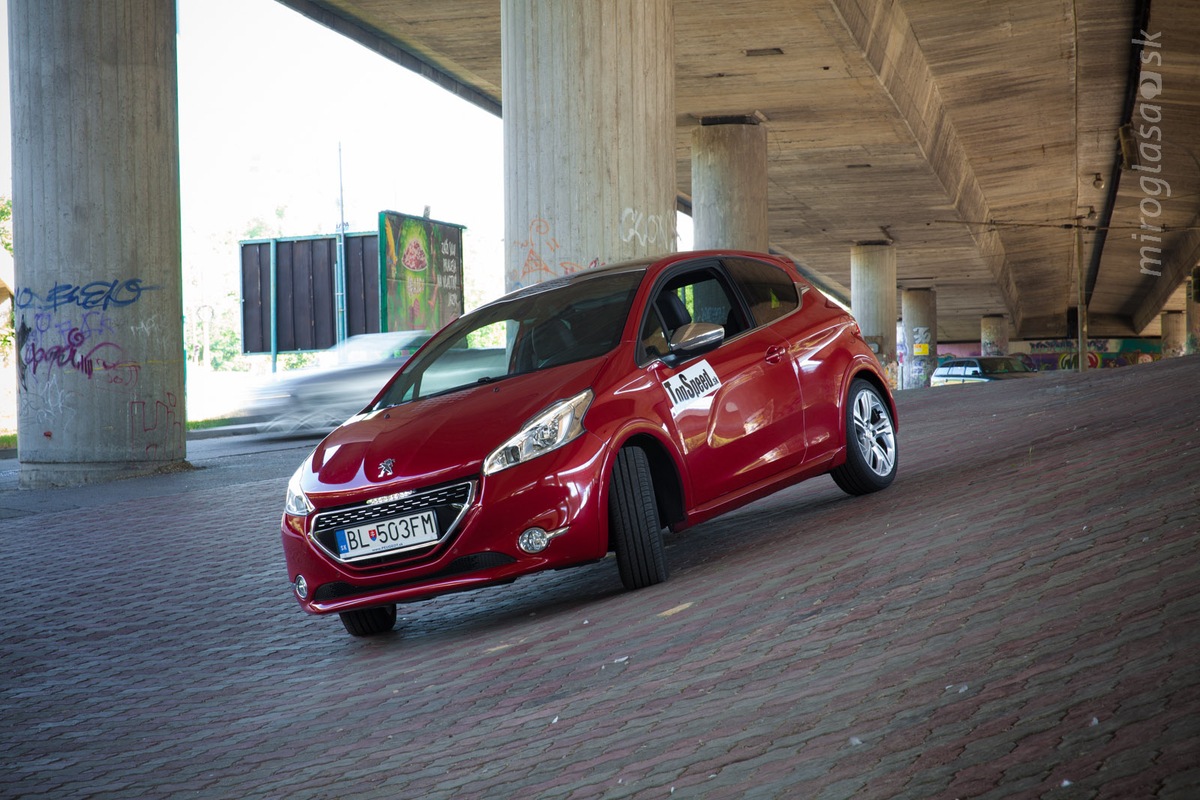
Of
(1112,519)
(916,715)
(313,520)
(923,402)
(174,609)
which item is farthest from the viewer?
(923,402)

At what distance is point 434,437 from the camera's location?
5.89 m

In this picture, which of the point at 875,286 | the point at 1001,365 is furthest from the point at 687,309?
the point at 875,286

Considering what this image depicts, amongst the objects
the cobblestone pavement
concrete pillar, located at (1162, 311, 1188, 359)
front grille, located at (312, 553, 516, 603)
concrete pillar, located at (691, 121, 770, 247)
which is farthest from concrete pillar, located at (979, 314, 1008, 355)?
front grille, located at (312, 553, 516, 603)

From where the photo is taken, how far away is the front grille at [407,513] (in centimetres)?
565

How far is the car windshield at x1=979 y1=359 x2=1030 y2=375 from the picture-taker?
40.3 m

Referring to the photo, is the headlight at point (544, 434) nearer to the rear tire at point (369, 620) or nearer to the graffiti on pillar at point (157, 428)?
the rear tire at point (369, 620)

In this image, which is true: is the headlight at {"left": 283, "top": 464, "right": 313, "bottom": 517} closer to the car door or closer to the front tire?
the car door

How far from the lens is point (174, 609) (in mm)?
7434

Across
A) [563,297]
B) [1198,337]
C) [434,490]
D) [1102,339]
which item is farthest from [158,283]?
[1102,339]

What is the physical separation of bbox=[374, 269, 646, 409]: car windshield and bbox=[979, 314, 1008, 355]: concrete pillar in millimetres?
71770

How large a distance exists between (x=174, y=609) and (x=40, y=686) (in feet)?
4.76

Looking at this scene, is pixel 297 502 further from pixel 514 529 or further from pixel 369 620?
pixel 514 529

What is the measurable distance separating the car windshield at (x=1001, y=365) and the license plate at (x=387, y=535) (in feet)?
119

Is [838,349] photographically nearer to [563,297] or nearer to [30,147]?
[563,297]
